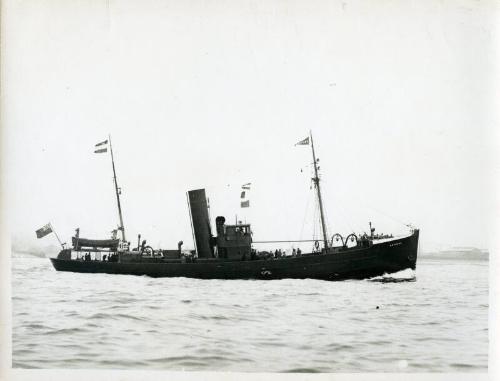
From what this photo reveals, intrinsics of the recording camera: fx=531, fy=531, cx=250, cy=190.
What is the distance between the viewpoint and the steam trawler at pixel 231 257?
1741 cm

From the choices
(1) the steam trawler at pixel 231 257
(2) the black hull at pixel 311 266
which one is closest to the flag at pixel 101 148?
(1) the steam trawler at pixel 231 257

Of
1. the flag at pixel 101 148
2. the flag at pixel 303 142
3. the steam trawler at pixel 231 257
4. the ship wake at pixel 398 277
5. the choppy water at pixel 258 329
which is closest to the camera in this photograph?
the choppy water at pixel 258 329

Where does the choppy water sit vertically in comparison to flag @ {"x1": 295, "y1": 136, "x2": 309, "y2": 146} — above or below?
below

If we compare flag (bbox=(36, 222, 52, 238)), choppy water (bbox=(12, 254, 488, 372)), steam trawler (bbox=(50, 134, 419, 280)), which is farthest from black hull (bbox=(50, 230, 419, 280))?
choppy water (bbox=(12, 254, 488, 372))

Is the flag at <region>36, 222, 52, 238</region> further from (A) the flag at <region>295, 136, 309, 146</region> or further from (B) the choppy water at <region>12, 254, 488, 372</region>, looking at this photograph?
(A) the flag at <region>295, 136, 309, 146</region>

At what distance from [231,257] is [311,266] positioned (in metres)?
3.29

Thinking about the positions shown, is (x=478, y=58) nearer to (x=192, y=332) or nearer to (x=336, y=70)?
(x=336, y=70)

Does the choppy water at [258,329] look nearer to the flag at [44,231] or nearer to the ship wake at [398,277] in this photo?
the flag at [44,231]

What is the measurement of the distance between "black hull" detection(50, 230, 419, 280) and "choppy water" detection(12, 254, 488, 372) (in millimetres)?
3896

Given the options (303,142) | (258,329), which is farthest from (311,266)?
(258,329)

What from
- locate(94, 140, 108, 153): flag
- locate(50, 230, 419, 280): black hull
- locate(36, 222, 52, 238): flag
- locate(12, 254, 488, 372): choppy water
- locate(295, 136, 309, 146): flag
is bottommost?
locate(12, 254, 488, 372): choppy water

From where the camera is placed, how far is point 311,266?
18750 mm

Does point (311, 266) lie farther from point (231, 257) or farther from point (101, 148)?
point (101, 148)

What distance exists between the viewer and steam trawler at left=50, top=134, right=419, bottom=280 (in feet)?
57.1
